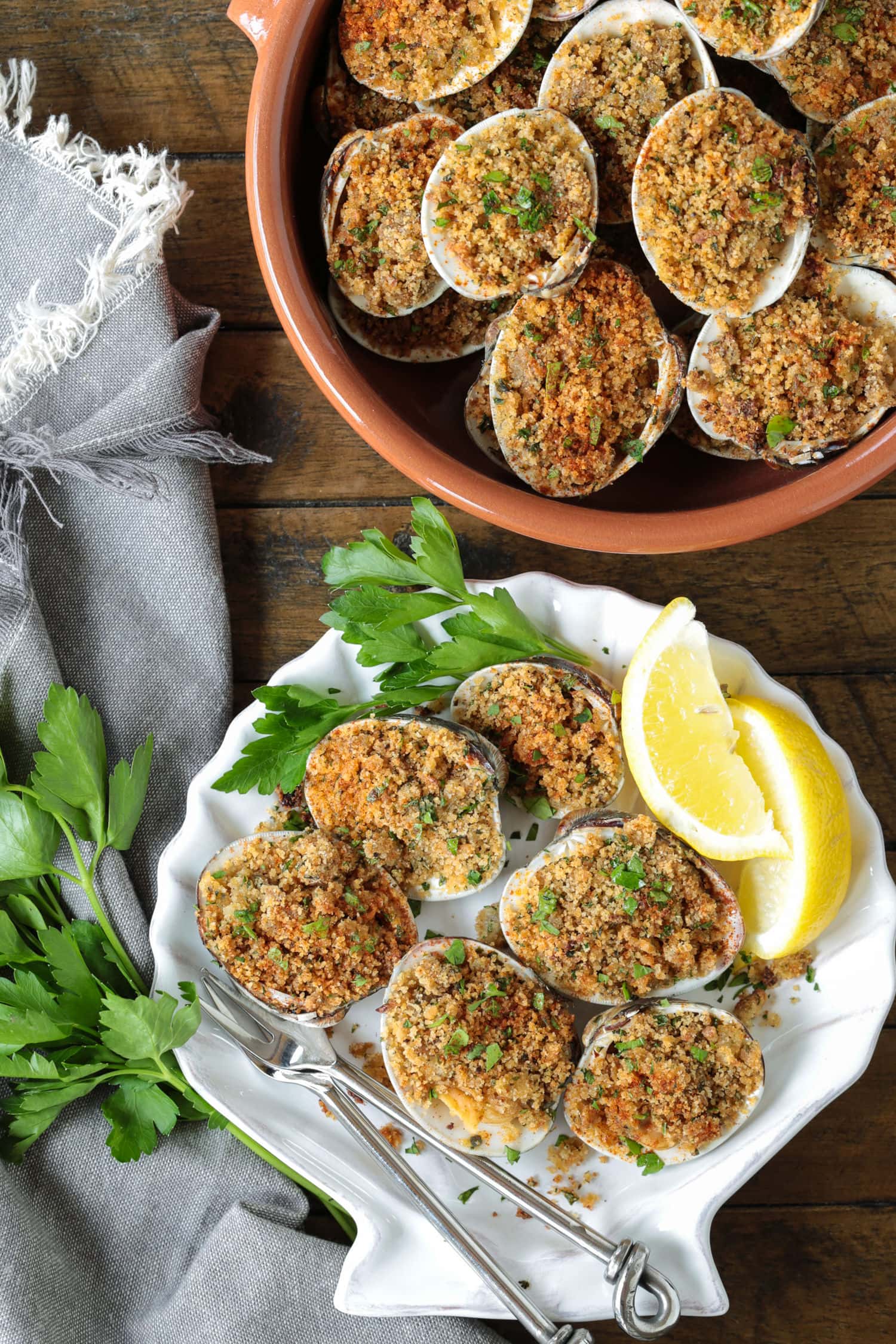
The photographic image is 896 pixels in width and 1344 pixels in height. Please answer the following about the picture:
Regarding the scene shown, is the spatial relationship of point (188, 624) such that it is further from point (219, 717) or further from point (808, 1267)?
point (808, 1267)

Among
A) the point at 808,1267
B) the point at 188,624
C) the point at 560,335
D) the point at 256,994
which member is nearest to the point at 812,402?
the point at 560,335

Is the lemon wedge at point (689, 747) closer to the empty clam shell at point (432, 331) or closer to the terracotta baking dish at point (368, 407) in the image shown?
the terracotta baking dish at point (368, 407)

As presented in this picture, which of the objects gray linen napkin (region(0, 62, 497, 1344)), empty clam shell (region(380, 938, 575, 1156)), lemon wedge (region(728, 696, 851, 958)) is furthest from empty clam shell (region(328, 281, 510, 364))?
empty clam shell (region(380, 938, 575, 1156))

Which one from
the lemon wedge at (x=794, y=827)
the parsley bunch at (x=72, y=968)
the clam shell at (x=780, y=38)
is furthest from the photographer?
the parsley bunch at (x=72, y=968)

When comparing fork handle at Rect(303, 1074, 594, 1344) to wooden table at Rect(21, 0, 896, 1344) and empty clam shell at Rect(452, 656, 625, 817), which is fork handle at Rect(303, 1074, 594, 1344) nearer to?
wooden table at Rect(21, 0, 896, 1344)

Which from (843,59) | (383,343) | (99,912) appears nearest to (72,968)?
(99,912)

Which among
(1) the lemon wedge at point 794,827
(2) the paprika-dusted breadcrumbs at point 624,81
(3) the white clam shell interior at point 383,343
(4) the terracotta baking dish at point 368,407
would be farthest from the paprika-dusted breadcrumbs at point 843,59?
(1) the lemon wedge at point 794,827
